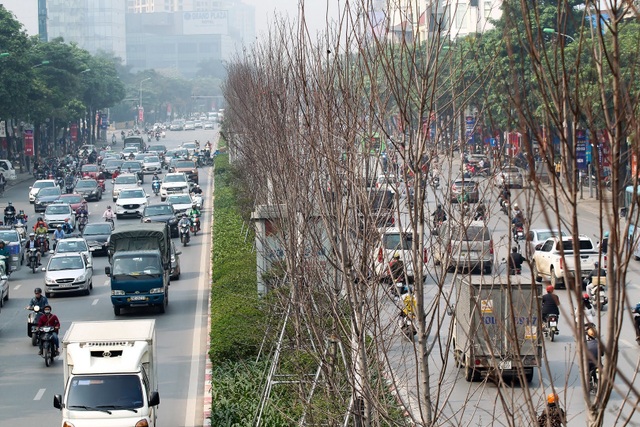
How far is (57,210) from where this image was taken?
52625 millimetres

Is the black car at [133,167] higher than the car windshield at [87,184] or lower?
higher

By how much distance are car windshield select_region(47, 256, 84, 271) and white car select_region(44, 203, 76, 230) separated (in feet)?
48.9

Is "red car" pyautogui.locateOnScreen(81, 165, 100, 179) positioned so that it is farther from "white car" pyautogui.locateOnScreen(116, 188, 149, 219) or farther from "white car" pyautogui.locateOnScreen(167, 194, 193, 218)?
"white car" pyautogui.locateOnScreen(167, 194, 193, 218)

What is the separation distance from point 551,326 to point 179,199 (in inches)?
1280

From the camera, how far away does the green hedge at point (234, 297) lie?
74.1 ft

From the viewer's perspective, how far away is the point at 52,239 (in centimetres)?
4919

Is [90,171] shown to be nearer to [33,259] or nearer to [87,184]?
[87,184]

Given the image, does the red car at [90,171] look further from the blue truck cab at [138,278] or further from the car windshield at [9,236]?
the blue truck cab at [138,278]

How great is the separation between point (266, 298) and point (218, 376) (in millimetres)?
3190

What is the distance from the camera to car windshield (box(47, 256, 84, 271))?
1419 inches

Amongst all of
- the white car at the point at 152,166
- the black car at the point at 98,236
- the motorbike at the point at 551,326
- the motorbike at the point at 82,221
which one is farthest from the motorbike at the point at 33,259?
the white car at the point at 152,166

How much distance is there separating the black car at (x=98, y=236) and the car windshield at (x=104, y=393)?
27915mm

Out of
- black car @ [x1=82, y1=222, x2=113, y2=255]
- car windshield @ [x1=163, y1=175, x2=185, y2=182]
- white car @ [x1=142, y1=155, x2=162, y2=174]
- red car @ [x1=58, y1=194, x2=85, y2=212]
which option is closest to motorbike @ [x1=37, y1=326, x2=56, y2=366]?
black car @ [x1=82, y1=222, x2=113, y2=255]

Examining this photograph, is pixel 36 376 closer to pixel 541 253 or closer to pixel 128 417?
pixel 128 417
